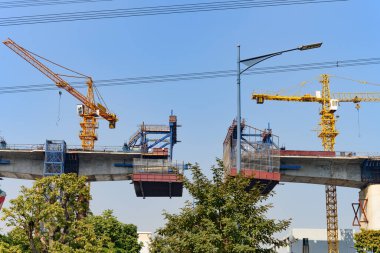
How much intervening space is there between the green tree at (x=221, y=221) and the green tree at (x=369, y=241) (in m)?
44.3

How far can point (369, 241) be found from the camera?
66.5 m

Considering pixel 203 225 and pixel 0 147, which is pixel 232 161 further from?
pixel 203 225

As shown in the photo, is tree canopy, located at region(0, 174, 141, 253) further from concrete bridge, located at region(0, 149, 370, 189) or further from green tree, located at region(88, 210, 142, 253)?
concrete bridge, located at region(0, 149, 370, 189)

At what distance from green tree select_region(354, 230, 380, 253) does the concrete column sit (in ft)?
109

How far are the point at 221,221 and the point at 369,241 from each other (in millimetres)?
47362

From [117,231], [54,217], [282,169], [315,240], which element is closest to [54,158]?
[117,231]

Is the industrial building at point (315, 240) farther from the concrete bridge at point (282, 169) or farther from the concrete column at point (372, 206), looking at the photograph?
the concrete column at point (372, 206)

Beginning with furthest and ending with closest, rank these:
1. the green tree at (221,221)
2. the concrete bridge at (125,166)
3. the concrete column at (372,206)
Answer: the concrete bridge at (125,166) → the concrete column at (372,206) → the green tree at (221,221)

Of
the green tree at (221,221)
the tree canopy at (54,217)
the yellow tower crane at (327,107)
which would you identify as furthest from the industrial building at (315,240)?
the green tree at (221,221)

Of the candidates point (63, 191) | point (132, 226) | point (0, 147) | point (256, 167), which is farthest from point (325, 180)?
point (63, 191)

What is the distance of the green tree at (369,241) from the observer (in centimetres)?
6612

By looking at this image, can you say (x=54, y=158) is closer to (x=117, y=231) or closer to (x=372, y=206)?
(x=117, y=231)

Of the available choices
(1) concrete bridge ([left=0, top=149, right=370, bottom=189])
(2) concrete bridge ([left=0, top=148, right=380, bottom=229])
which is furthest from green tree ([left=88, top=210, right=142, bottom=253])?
(1) concrete bridge ([left=0, top=149, right=370, bottom=189])

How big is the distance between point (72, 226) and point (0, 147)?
3002 inches
